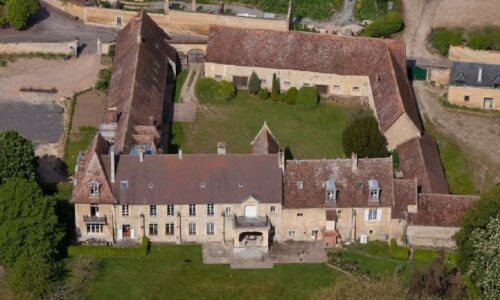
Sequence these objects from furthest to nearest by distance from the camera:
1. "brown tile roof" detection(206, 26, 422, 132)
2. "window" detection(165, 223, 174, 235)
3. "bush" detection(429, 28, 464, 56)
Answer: "bush" detection(429, 28, 464, 56), "brown tile roof" detection(206, 26, 422, 132), "window" detection(165, 223, 174, 235)

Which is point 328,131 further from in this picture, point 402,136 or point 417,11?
point 417,11

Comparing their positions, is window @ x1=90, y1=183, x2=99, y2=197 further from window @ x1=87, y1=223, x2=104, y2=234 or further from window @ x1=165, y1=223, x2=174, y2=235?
window @ x1=165, y1=223, x2=174, y2=235

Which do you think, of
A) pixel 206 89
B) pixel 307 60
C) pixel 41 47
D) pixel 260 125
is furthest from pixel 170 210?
pixel 41 47

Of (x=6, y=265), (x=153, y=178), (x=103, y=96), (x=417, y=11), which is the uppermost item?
(x=417, y=11)

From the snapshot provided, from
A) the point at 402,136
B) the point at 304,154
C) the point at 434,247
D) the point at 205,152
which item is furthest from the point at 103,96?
the point at 434,247

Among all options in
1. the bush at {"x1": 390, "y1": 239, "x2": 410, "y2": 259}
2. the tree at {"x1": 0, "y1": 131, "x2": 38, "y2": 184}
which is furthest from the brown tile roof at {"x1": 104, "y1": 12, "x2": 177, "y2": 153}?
the bush at {"x1": 390, "y1": 239, "x2": 410, "y2": 259}

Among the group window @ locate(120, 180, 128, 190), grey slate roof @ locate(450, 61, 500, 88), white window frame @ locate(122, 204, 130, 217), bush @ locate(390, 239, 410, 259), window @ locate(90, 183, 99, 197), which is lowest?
bush @ locate(390, 239, 410, 259)

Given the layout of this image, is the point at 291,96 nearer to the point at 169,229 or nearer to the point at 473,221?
the point at 169,229
